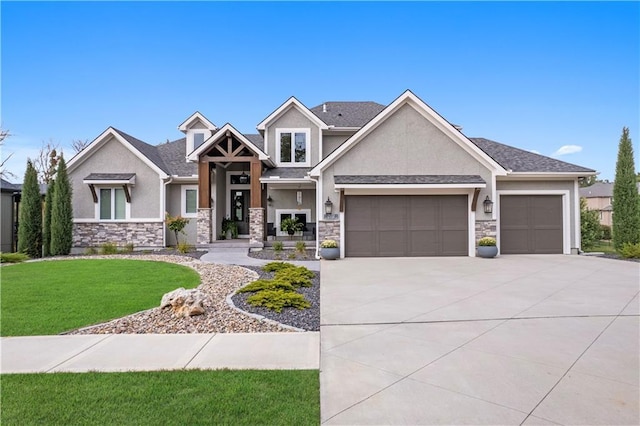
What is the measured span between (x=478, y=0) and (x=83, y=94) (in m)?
20.2

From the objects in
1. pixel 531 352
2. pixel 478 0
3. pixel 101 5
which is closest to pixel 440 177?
pixel 478 0

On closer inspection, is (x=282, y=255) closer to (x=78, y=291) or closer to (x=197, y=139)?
(x=78, y=291)

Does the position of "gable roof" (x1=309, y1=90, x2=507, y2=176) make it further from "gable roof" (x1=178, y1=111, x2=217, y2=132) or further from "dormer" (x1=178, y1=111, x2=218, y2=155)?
"dormer" (x1=178, y1=111, x2=218, y2=155)

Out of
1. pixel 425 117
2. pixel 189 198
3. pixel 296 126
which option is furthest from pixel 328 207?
pixel 189 198

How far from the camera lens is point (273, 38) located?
598 inches

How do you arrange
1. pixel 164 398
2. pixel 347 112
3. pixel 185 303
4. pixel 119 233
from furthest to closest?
1. pixel 347 112
2. pixel 119 233
3. pixel 185 303
4. pixel 164 398

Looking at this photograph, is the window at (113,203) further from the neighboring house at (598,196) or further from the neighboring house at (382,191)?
the neighboring house at (598,196)

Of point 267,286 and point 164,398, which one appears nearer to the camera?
point 164,398

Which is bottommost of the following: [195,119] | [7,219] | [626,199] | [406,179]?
[7,219]

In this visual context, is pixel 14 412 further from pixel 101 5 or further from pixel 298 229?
pixel 298 229

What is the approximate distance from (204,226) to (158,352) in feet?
39.7

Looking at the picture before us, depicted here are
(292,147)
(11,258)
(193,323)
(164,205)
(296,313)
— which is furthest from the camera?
(292,147)

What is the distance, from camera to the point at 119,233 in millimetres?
16203

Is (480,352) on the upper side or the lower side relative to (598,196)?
lower
